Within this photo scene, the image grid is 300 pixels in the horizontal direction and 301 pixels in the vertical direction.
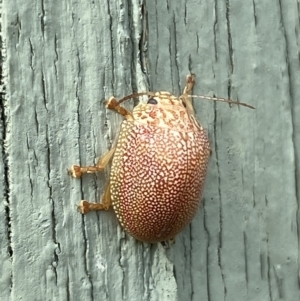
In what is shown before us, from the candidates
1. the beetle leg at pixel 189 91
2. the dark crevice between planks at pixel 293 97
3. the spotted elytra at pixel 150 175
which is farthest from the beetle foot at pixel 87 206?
the dark crevice between planks at pixel 293 97

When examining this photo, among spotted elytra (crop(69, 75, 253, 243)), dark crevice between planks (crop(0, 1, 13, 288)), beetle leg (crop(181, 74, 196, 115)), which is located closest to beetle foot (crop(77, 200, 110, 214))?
spotted elytra (crop(69, 75, 253, 243))

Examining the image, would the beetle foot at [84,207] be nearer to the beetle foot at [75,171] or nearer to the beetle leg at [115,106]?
the beetle foot at [75,171]

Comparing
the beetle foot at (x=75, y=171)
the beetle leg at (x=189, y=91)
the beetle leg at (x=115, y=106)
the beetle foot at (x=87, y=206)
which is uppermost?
the beetle leg at (x=189, y=91)

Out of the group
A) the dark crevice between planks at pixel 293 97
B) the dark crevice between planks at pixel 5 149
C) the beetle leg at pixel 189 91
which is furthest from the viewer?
the dark crevice between planks at pixel 293 97

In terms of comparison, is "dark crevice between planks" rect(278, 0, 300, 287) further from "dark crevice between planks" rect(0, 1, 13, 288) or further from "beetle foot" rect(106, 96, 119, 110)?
"dark crevice between planks" rect(0, 1, 13, 288)

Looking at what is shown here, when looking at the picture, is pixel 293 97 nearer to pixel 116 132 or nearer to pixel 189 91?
pixel 189 91

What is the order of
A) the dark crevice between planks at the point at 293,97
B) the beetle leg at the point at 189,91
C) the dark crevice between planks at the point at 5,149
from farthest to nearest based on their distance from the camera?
the dark crevice between planks at the point at 293,97 → the beetle leg at the point at 189,91 → the dark crevice between planks at the point at 5,149
